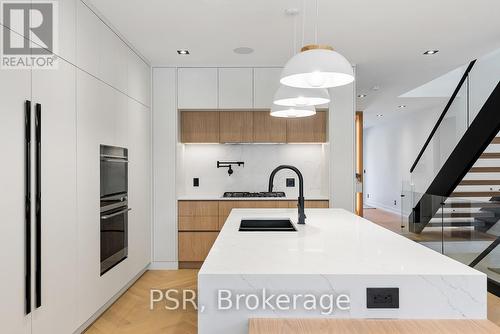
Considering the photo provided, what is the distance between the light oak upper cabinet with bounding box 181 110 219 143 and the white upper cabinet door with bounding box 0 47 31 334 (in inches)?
106

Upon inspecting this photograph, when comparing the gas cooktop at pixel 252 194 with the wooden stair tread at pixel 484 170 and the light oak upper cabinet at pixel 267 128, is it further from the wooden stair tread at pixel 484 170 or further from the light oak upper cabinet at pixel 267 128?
the wooden stair tread at pixel 484 170

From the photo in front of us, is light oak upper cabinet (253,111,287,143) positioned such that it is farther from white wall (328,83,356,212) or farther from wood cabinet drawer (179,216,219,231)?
wood cabinet drawer (179,216,219,231)

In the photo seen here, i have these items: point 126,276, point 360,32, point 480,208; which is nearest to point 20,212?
point 126,276

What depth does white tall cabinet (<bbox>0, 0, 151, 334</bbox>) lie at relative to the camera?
1889 millimetres

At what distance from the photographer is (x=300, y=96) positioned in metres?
2.30

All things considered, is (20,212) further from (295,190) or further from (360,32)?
(295,190)

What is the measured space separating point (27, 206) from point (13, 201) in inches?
4.2

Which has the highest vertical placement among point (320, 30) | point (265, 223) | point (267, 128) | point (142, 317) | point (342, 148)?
point (320, 30)

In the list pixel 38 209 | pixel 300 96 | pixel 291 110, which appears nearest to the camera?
pixel 38 209

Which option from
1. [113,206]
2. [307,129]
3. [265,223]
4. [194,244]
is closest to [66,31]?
[113,206]

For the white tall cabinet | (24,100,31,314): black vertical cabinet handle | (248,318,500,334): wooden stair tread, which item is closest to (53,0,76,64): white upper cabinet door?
the white tall cabinet

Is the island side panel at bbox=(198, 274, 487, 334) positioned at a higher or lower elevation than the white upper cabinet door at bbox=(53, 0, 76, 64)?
lower

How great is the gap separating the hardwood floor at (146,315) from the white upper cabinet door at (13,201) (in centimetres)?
91

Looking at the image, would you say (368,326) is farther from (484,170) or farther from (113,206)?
(484,170)
